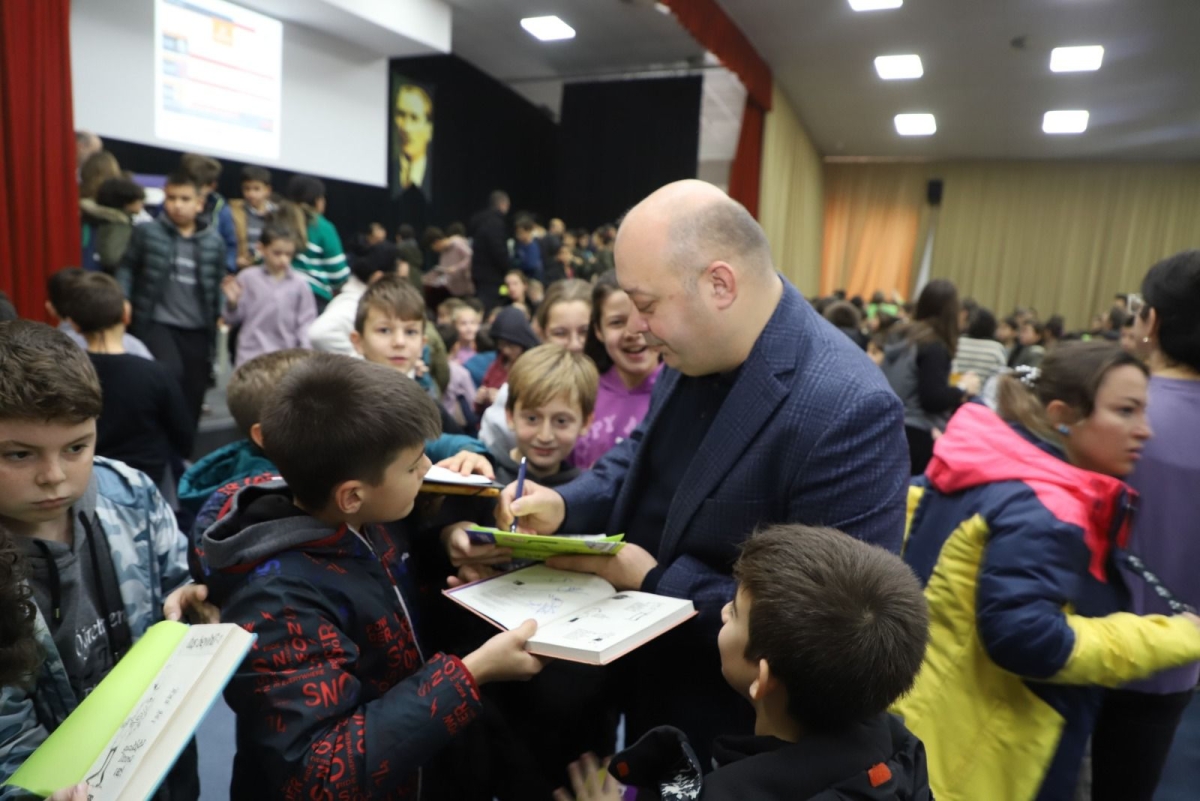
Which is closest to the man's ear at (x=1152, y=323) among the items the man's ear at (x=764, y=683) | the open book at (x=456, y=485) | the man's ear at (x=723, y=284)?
the man's ear at (x=723, y=284)

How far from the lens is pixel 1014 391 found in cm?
172

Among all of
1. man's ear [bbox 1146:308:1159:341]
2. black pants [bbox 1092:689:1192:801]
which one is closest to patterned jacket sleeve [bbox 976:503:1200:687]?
black pants [bbox 1092:689:1192:801]

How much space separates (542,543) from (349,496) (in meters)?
0.31

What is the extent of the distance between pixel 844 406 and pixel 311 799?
99 cm

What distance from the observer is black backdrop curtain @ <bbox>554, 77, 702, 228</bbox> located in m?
10.6

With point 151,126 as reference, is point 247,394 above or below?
below

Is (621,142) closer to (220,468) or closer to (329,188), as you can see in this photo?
(329,188)

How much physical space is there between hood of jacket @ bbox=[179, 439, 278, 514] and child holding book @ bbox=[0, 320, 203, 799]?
0.43 m

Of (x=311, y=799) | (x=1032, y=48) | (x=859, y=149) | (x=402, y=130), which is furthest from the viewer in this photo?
(x=859, y=149)

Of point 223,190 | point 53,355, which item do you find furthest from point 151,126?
point 53,355

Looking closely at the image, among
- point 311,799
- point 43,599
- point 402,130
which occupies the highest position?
point 402,130

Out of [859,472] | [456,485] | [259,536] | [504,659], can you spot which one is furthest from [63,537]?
[859,472]

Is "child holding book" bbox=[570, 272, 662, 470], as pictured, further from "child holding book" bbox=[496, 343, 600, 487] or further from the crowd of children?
"child holding book" bbox=[496, 343, 600, 487]

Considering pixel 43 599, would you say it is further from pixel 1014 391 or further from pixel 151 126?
pixel 151 126
